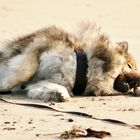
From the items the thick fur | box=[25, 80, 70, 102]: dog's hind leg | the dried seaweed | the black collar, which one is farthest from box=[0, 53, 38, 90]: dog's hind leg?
the dried seaweed

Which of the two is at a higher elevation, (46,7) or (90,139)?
(46,7)

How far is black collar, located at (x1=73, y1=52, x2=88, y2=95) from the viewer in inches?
319

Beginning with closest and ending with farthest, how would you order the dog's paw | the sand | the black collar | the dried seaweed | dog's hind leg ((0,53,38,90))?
the dried seaweed
the sand
the dog's paw
dog's hind leg ((0,53,38,90))
the black collar

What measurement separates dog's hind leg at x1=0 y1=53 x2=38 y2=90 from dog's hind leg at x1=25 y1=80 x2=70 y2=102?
0.16 m

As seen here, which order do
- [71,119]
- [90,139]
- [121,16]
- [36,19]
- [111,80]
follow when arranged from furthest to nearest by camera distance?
1. [121,16]
2. [36,19]
3. [111,80]
4. [71,119]
5. [90,139]

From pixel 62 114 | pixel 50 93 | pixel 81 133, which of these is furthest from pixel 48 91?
pixel 81 133

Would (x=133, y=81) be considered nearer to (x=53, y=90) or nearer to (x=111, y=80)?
(x=111, y=80)

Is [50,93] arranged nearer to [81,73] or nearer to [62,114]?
[81,73]

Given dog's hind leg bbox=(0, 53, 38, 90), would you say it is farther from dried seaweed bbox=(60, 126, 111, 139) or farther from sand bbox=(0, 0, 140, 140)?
dried seaweed bbox=(60, 126, 111, 139)

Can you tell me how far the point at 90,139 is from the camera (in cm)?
566

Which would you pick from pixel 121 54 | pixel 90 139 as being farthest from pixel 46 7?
pixel 90 139

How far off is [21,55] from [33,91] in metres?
0.54

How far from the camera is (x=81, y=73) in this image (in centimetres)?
812

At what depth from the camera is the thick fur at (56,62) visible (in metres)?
8.00
